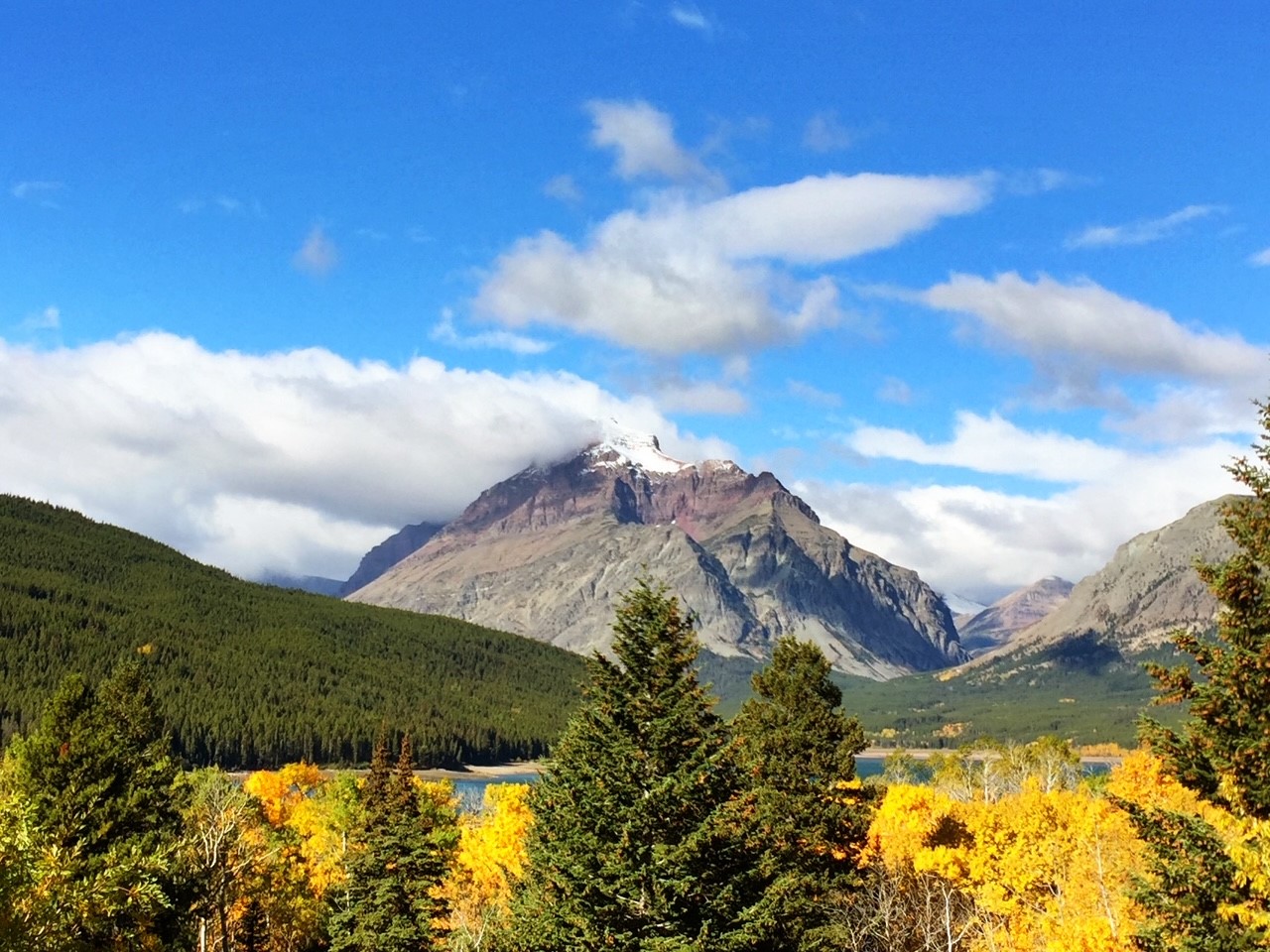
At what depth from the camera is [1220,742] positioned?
909 inches

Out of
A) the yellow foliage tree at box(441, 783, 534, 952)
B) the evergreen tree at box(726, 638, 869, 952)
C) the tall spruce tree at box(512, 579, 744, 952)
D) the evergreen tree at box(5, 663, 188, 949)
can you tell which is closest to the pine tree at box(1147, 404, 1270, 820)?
the tall spruce tree at box(512, 579, 744, 952)

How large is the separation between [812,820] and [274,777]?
149 meters

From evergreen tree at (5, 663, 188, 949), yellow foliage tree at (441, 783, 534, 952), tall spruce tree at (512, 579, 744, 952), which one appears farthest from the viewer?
yellow foliage tree at (441, 783, 534, 952)

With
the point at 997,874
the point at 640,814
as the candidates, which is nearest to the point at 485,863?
the point at 997,874

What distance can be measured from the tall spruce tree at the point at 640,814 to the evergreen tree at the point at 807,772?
806cm

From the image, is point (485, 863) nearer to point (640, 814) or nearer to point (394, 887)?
point (394, 887)

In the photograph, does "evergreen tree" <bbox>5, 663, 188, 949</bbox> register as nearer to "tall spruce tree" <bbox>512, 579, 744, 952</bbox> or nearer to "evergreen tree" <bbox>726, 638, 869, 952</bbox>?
"tall spruce tree" <bbox>512, 579, 744, 952</bbox>

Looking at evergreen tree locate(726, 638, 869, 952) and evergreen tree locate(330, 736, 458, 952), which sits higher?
evergreen tree locate(726, 638, 869, 952)

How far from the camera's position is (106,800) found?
142 feet

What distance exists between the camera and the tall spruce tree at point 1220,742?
22484 millimetres

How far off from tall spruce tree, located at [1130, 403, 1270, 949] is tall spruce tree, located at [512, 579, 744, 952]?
12115 mm

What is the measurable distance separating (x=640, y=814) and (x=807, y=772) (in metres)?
18.3

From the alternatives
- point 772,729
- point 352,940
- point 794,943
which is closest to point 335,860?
point 352,940

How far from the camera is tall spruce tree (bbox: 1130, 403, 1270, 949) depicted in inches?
885
